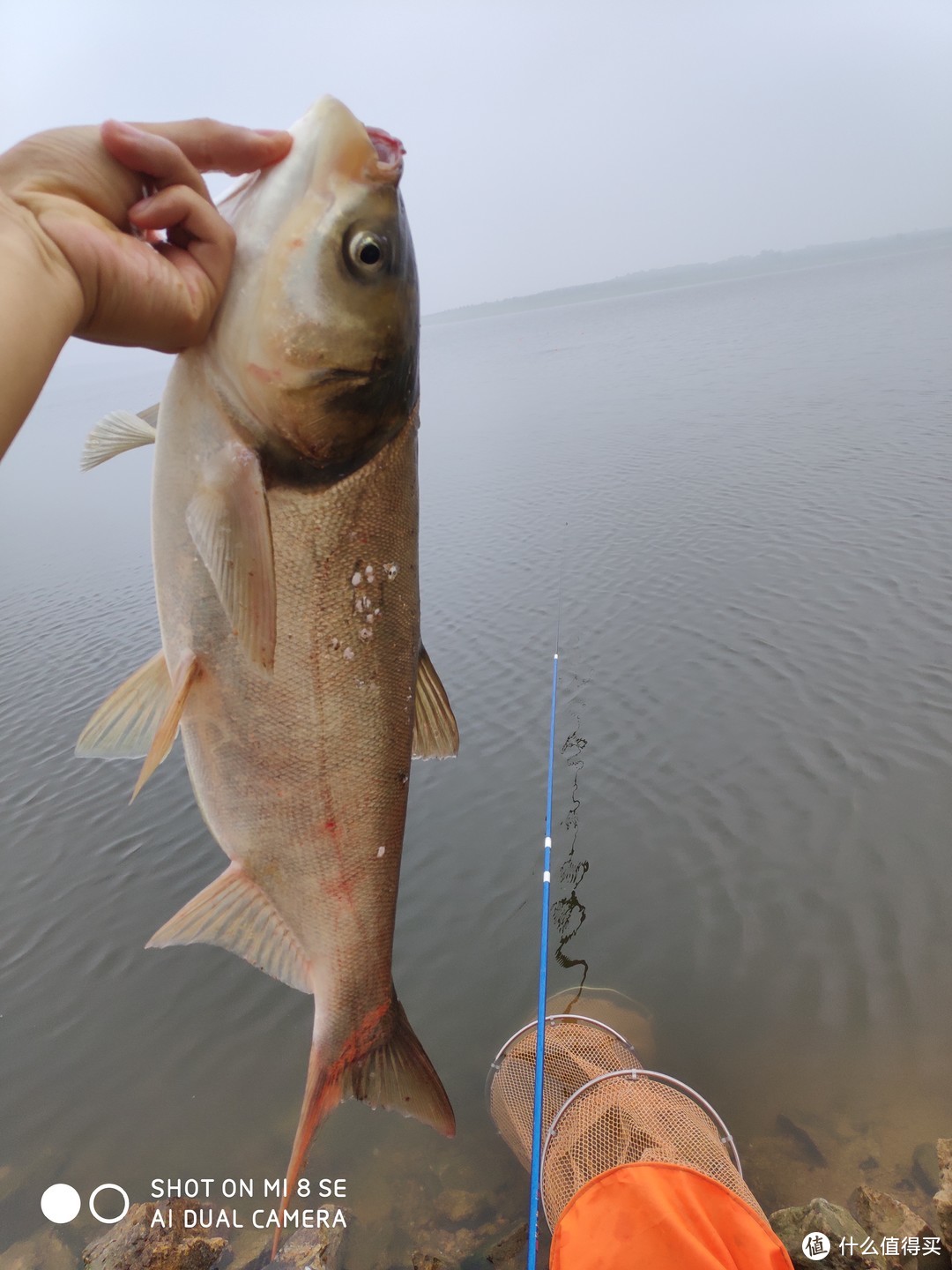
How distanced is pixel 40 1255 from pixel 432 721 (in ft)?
19.9

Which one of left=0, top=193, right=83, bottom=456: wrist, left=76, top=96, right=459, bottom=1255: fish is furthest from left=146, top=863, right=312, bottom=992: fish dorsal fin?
left=0, top=193, right=83, bottom=456: wrist

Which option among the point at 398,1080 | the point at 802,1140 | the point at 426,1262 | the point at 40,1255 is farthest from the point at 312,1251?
the point at 398,1080

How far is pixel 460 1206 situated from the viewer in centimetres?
549

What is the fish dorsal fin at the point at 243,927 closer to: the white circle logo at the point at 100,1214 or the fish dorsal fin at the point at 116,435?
the fish dorsal fin at the point at 116,435

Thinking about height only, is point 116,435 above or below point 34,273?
below

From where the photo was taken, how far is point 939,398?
22.3 m

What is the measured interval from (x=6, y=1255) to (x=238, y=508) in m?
6.71

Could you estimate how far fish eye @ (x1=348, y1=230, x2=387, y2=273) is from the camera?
176cm

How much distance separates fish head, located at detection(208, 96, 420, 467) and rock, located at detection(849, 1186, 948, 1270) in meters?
5.08

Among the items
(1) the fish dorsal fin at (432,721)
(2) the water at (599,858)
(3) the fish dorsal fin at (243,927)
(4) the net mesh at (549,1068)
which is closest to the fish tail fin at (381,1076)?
(3) the fish dorsal fin at (243,927)

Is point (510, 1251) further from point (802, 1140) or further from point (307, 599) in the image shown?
point (307, 599)

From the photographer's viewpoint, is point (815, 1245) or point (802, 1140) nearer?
point (815, 1245)

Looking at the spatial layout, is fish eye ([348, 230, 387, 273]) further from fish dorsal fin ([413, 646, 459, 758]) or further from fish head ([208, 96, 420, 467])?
fish dorsal fin ([413, 646, 459, 758])

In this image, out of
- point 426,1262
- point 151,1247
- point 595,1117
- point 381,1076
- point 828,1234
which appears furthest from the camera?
point 426,1262
